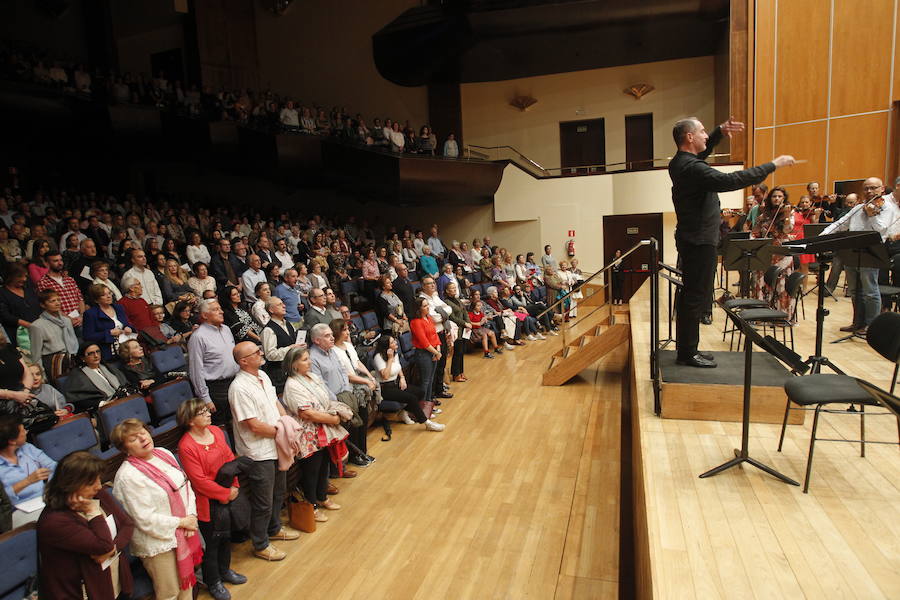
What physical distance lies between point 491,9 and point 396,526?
9.26 metres

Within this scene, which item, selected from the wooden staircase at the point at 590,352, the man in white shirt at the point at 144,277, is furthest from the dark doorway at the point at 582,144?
the man in white shirt at the point at 144,277

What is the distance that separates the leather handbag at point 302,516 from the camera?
11.7 ft

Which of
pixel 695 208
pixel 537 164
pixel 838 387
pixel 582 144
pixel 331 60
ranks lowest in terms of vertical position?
pixel 838 387

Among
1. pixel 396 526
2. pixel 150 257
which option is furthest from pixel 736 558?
pixel 150 257

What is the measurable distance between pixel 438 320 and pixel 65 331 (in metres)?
3.72

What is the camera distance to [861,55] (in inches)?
324

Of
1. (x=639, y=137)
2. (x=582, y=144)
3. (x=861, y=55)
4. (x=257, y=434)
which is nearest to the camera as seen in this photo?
(x=257, y=434)

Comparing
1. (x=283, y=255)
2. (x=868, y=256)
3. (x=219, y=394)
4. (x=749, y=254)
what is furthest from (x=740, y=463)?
(x=283, y=255)

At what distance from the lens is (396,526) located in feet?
11.8

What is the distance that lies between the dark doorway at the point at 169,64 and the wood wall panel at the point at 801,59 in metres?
12.1

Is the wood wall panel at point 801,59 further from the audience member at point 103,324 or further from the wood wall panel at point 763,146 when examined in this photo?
Answer: the audience member at point 103,324

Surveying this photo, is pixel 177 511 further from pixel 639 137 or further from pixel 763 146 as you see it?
pixel 639 137

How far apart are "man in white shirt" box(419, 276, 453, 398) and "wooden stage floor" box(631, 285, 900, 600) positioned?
3.47 meters

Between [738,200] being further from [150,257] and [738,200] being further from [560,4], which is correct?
[150,257]
